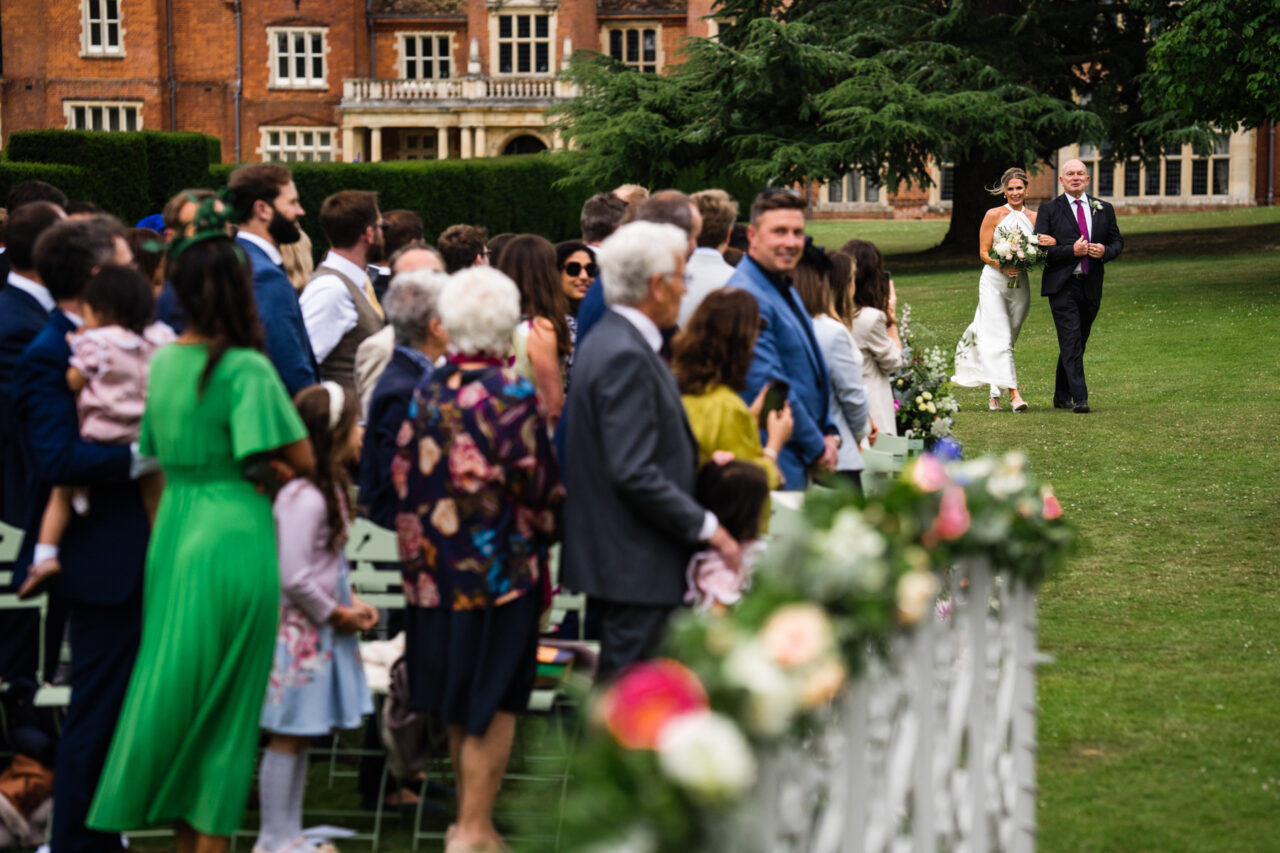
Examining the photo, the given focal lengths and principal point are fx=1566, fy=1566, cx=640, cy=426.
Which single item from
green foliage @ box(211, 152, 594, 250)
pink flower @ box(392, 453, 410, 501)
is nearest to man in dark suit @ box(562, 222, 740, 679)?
pink flower @ box(392, 453, 410, 501)

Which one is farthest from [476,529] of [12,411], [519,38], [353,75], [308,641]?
[353,75]

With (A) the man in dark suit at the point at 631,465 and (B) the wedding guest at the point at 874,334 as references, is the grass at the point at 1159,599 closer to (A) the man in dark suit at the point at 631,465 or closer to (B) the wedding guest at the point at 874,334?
(A) the man in dark suit at the point at 631,465

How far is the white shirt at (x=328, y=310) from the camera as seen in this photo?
23.7 feet

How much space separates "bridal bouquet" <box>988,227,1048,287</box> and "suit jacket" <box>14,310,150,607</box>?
10.8 metres

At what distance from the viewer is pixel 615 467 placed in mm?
4633

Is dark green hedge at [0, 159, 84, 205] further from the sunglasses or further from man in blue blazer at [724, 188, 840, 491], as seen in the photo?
man in blue blazer at [724, 188, 840, 491]

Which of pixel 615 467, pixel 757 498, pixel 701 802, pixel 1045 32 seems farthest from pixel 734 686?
pixel 1045 32

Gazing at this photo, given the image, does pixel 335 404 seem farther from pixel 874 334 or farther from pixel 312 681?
pixel 874 334

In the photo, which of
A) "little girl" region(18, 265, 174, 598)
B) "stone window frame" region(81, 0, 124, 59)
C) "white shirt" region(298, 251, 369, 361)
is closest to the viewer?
"little girl" region(18, 265, 174, 598)

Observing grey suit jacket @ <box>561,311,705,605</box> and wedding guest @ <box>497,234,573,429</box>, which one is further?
wedding guest @ <box>497,234,573,429</box>

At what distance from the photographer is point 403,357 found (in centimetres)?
600

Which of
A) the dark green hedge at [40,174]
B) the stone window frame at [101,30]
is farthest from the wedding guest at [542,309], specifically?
the stone window frame at [101,30]

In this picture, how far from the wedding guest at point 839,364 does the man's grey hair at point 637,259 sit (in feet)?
5.87

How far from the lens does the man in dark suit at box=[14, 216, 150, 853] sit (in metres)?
4.85
